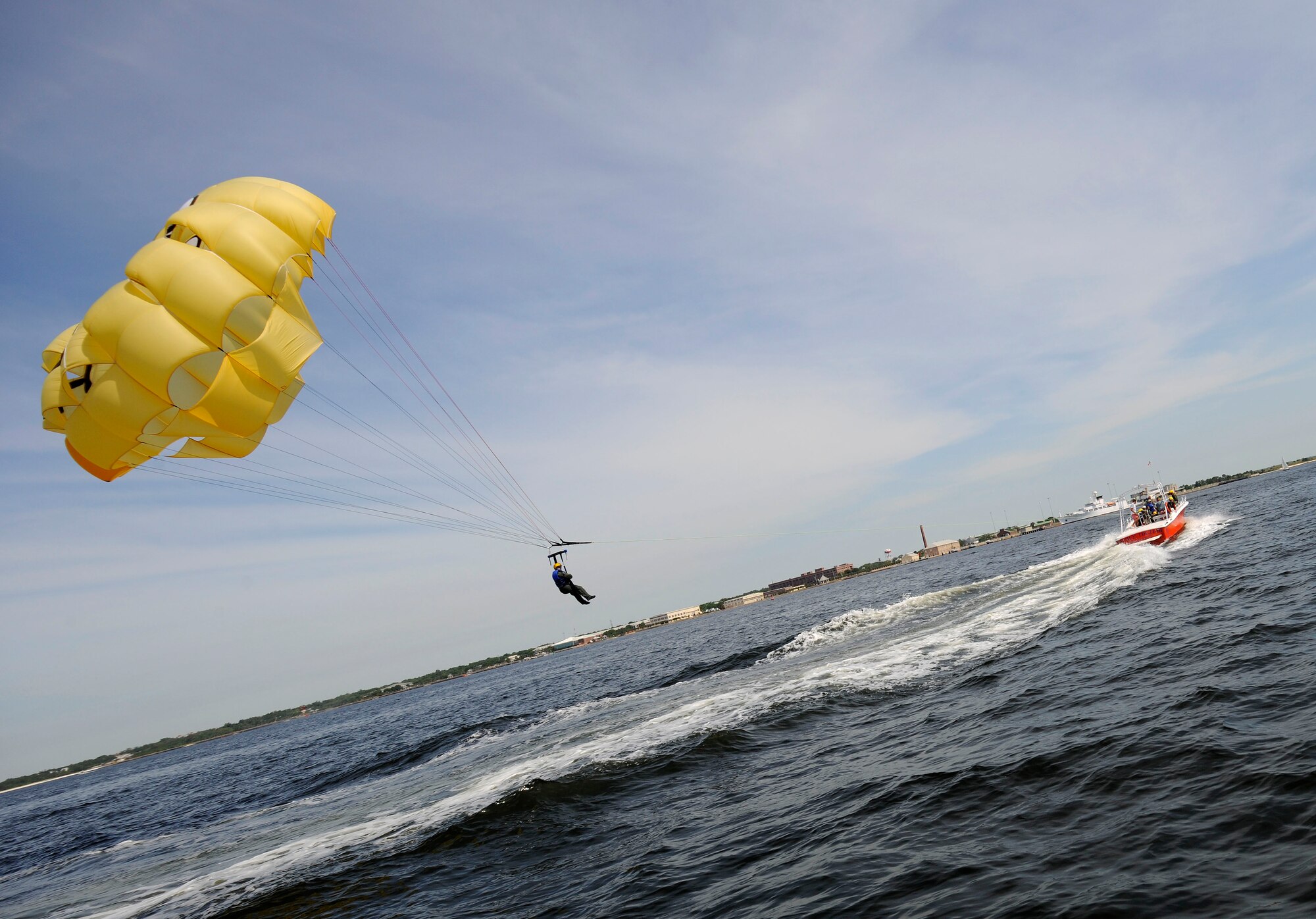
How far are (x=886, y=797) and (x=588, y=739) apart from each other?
472 inches

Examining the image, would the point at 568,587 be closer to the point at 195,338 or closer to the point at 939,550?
the point at 195,338

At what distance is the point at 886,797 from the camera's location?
907cm

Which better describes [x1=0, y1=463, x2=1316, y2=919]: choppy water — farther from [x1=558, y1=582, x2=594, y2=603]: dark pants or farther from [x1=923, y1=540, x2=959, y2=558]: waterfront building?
[x1=923, y1=540, x2=959, y2=558]: waterfront building

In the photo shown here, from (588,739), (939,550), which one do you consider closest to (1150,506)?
(588,739)

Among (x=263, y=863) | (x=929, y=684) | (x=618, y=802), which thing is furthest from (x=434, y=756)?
(x=929, y=684)

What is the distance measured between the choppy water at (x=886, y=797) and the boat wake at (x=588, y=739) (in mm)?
144

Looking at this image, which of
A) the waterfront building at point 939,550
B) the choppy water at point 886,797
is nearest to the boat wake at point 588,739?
the choppy water at point 886,797

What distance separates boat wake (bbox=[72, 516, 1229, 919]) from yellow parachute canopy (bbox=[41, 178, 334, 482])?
8.33 meters

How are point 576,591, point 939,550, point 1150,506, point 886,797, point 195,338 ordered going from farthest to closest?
point 939,550 → point 1150,506 → point 576,591 → point 195,338 → point 886,797

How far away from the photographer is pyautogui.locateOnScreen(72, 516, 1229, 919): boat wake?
45.6 ft

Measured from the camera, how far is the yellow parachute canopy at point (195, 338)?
418 inches

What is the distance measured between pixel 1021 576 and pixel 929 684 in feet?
78.7

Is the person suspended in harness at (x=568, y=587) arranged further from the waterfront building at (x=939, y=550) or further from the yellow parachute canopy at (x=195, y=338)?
the waterfront building at (x=939, y=550)

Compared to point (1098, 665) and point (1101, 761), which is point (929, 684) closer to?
point (1098, 665)
